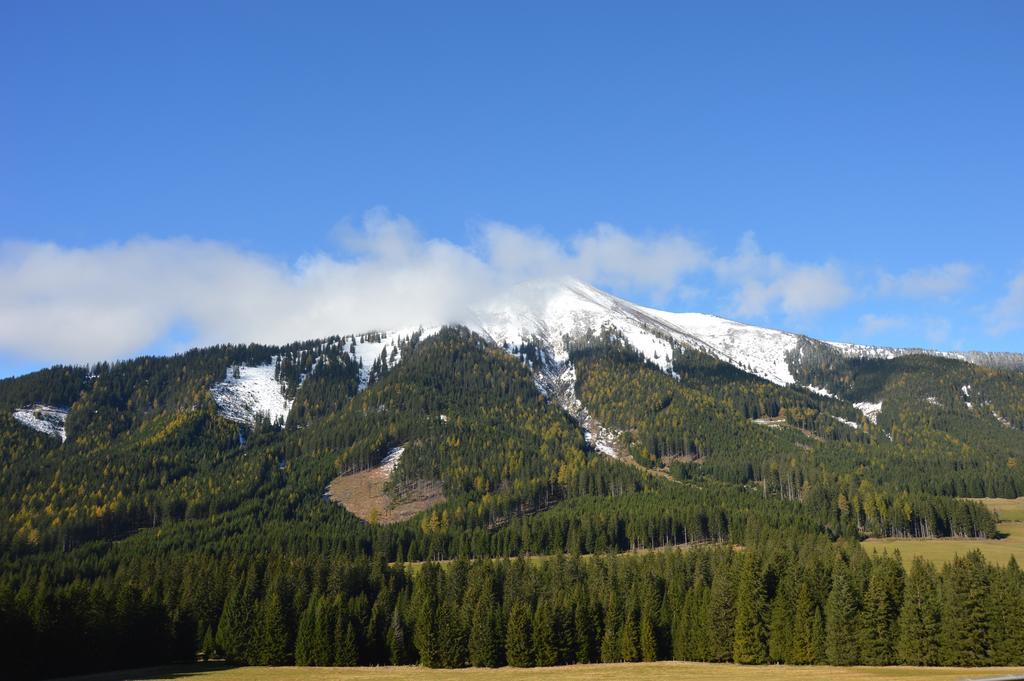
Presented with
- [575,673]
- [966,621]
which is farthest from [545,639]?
[966,621]

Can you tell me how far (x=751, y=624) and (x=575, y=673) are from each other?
23.5 metres

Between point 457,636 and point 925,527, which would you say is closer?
point 457,636

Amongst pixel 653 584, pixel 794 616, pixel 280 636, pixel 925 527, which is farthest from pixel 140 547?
pixel 925 527

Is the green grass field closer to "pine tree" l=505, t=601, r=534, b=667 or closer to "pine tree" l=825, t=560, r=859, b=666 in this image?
"pine tree" l=825, t=560, r=859, b=666

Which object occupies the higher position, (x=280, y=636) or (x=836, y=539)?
(x=836, y=539)

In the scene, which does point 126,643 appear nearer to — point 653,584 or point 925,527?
point 653,584

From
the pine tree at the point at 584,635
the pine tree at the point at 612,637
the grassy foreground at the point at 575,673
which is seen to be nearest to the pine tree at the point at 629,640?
the pine tree at the point at 612,637

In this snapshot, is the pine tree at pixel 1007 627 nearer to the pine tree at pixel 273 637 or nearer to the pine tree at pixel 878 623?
the pine tree at pixel 878 623

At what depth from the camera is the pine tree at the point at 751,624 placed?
90.6m

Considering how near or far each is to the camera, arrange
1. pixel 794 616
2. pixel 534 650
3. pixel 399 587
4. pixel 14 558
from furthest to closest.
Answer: pixel 14 558 → pixel 399 587 → pixel 534 650 → pixel 794 616

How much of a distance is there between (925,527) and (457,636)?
494 ft

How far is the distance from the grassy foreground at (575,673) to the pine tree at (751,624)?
5.20m

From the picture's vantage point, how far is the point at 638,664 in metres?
92.9

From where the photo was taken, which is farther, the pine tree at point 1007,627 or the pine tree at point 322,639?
the pine tree at point 322,639
